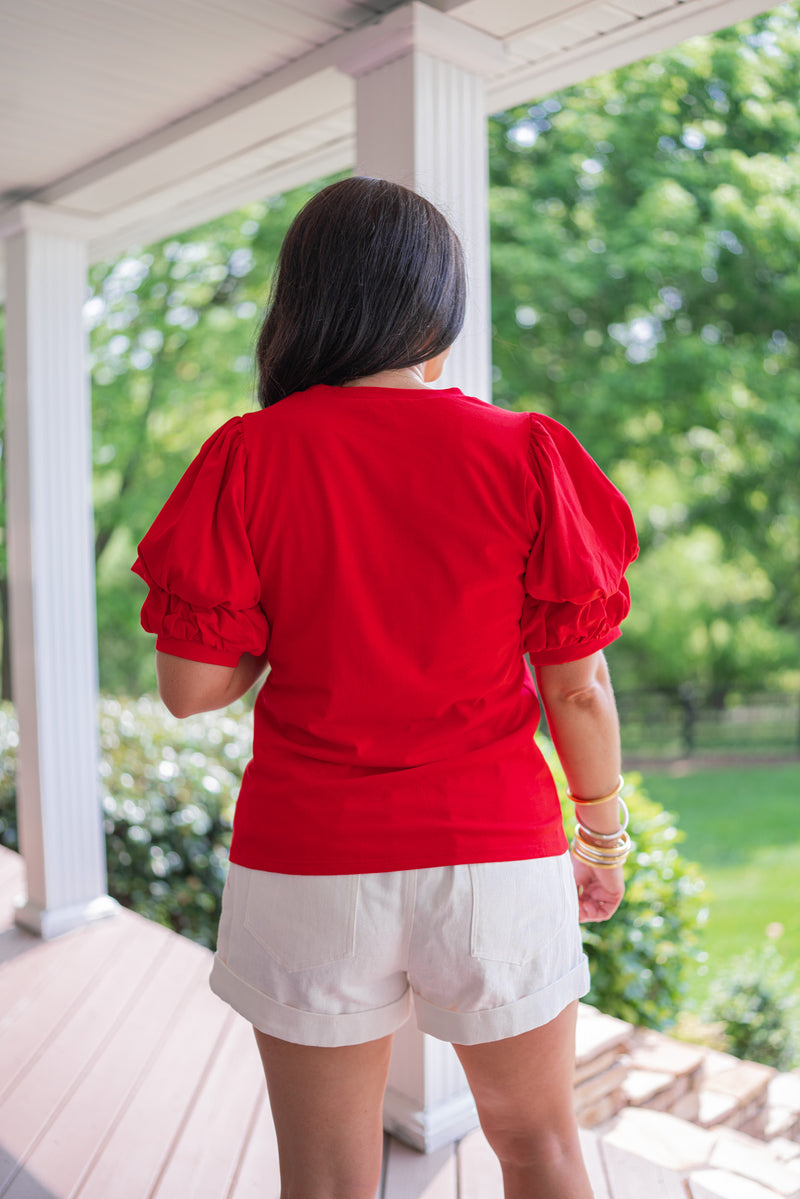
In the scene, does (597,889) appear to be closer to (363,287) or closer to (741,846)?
(363,287)

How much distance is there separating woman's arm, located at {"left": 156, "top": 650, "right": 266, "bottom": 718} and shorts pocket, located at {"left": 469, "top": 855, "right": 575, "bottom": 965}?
0.36 m

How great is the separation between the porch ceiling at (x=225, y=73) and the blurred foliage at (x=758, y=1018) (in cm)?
286

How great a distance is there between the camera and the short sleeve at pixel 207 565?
3.64 ft

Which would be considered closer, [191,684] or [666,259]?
[191,684]

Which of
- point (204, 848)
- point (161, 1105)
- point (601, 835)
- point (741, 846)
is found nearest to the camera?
point (601, 835)

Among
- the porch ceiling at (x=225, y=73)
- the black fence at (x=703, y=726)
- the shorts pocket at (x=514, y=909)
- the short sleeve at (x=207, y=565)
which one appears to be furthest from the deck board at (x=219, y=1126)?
the black fence at (x=703, y=726)

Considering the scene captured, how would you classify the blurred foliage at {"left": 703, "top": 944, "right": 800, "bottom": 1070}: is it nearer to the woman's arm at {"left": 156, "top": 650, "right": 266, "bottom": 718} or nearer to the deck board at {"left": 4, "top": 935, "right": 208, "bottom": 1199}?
the deck board at {"left": 4, "top": 935, "right": 208, "bottom": 1199}

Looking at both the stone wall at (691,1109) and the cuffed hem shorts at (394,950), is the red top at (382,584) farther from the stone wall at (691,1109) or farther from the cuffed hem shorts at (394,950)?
the stone wall at (691,1109)

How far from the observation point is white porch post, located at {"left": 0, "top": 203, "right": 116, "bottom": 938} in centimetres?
335

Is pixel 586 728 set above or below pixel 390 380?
below

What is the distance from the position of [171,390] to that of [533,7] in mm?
7081

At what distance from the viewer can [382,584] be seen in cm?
111

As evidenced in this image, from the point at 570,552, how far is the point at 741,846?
775cm

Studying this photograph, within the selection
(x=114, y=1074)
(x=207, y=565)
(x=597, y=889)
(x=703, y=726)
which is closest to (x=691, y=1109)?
(x=114, y=1074)
